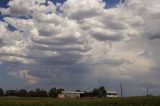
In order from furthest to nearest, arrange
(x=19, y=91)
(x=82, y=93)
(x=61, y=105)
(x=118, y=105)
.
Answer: (x=19, y=91) → (x=82, y=93) → (x=118, y=105) → (x=61, y=105)

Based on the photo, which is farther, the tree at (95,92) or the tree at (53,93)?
the tree at (95,92)

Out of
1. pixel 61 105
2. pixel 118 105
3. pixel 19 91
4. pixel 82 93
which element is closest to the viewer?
pixel 61 105

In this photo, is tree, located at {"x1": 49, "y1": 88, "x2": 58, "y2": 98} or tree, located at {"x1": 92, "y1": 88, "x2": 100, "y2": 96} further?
tree, located at {"x1": 92, "y1": 88, "x2": 100, "y2": 96}

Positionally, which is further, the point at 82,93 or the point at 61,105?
the point at 82,93

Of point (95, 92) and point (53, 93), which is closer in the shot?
point (53, 93)

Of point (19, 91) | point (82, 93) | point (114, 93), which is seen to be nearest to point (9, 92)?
point (19, 91)

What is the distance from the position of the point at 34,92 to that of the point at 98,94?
2752 cm

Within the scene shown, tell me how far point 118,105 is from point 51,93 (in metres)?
102

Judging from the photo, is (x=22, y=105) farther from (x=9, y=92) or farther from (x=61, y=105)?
(x=9, y=92)

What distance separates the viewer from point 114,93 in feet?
506

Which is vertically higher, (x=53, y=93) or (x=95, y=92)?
(x=95, y=92)

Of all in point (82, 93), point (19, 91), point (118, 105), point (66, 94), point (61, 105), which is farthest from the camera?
point (19, 91)

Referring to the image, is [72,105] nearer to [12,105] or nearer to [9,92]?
[12,105]

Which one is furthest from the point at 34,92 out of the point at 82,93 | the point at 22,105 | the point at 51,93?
the point at 22,105
